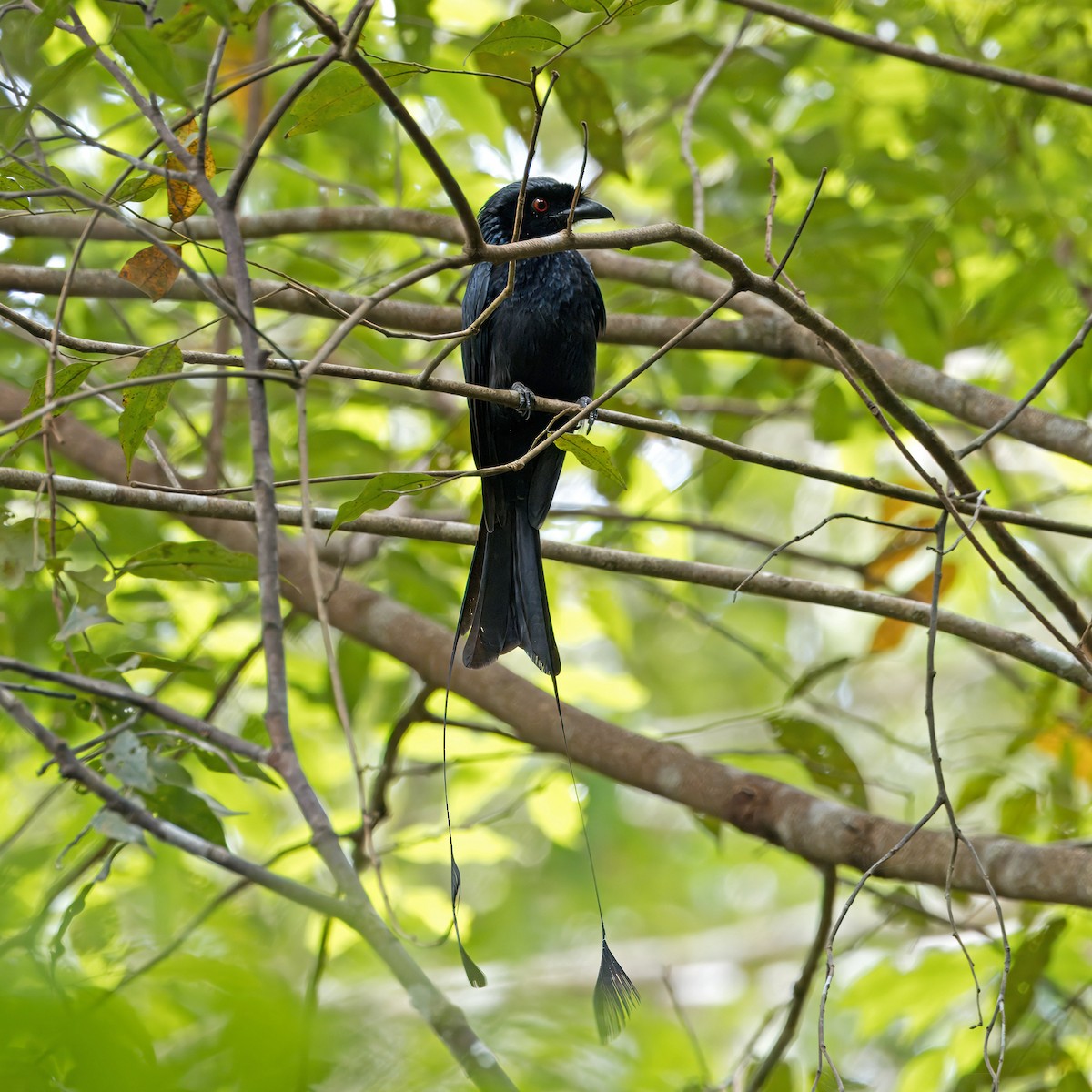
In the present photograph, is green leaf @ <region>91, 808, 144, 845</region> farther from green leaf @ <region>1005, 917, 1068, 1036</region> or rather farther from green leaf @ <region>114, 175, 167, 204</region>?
green leaf @ <region>1005, 917, 1068, 1036</region>

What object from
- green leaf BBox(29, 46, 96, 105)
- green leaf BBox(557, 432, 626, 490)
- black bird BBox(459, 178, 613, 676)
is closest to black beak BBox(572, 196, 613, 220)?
black bird BBox(459, 178, 613, 676)

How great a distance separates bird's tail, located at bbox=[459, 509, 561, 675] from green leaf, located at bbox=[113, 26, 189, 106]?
1295 millimetres

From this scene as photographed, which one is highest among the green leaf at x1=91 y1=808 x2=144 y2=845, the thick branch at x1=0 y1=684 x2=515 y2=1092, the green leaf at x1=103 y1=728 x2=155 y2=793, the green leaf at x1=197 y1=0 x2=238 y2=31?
the green leaf at x1=197 y1=0 x2=238 y2=31

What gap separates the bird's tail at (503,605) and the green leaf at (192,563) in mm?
580

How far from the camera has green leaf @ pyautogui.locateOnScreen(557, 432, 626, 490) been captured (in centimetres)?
195

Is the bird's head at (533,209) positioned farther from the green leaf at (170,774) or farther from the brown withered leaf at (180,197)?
the green leaf at (170,774)

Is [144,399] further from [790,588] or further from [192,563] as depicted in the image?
[790,588]

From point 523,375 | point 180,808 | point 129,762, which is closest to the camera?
point 129,762

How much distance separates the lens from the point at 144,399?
1.86 meters

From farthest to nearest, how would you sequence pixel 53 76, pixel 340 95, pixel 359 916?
pixel 340 95
pixel 53 76
pixel 359 916

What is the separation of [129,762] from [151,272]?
99cm

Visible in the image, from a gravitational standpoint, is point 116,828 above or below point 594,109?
below

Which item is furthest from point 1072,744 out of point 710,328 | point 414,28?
point 414,28

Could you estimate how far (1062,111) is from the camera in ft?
12.1
